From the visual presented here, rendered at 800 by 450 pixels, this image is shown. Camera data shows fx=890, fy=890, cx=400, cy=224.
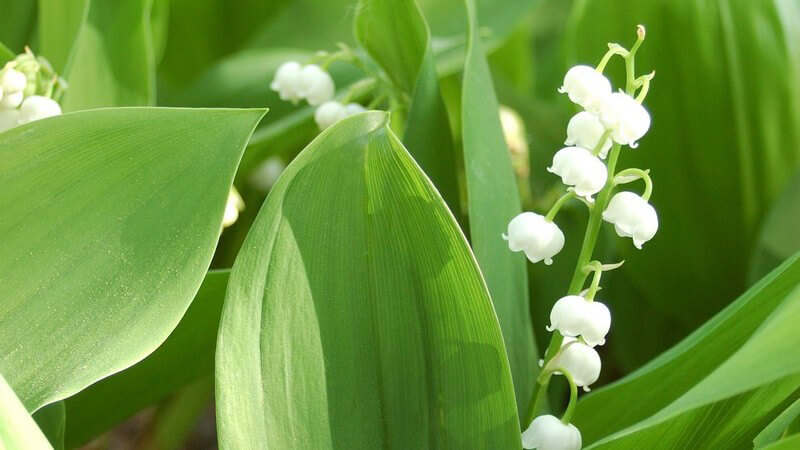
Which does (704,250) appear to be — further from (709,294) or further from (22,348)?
(22,348)

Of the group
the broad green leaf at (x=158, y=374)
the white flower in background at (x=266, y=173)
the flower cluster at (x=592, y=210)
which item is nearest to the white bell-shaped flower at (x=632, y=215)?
the flower cluster at (x=592, y=210)

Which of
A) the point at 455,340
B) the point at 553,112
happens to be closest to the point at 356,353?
the point at 455,340

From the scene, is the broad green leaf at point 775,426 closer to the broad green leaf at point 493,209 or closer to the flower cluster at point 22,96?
the broad green leaf at point 493,209

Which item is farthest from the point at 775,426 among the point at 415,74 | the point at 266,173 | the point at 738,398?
the point at 266,173

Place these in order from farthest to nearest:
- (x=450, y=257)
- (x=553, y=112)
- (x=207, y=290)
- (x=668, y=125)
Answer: (x=553, y=112)
(x=668, y=125)
(x=207, y=290)
(x=450, y=257)

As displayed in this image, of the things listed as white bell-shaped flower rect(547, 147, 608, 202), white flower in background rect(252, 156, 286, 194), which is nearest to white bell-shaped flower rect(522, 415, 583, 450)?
white bell-shaped flower rect(547, 147, 608, 202)

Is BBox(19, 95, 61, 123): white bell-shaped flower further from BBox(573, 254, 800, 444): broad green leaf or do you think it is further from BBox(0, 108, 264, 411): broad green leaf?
BBox(573, 254, 800, 444): broad green leaf
